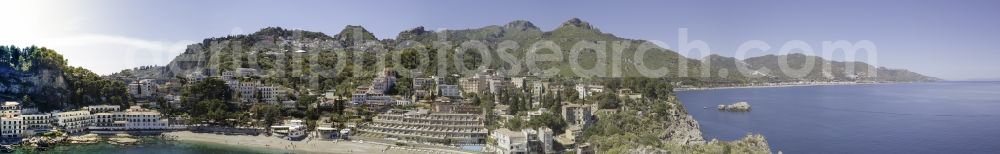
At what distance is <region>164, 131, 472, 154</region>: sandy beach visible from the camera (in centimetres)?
2662

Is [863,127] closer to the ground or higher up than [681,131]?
closer to the ground

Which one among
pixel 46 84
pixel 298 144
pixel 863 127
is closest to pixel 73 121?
pixel 46 84

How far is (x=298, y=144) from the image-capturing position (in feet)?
93.2

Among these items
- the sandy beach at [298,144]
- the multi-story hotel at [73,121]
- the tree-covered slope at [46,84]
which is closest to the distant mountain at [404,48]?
the tree-covered slope at [46,84]

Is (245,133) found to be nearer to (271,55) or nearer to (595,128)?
(595,128)

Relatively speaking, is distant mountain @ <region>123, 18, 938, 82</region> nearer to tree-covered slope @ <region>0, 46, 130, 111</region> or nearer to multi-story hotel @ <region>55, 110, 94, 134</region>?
tree-covered slope @ <region>0, 46, 130, 111</region>

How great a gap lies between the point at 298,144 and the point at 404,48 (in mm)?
36063

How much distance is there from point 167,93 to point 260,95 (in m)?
5.64

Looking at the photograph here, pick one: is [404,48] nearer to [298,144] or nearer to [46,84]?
[46,84]

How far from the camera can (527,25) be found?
376 ft

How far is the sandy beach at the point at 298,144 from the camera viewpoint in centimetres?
2662

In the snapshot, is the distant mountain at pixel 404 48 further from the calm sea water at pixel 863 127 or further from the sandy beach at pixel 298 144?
the calm sea water at pixel 863 127

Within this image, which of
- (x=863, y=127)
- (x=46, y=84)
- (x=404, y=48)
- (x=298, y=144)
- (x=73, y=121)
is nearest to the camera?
(x=298, y=144)

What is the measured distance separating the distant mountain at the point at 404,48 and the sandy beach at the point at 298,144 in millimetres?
16568
